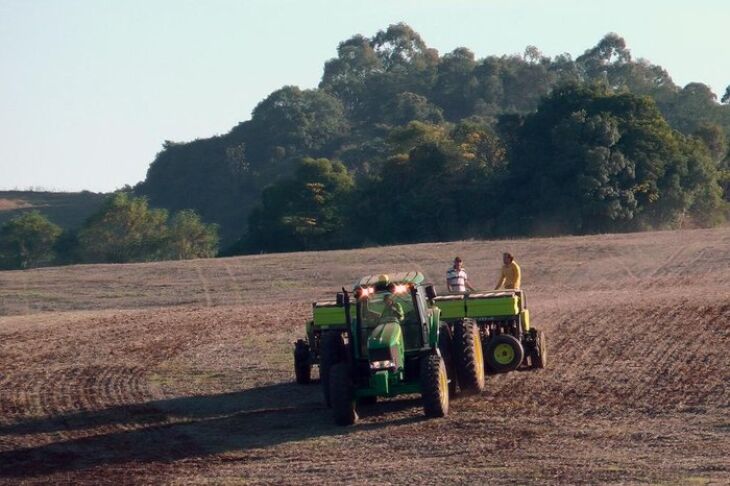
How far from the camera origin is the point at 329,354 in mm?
16156

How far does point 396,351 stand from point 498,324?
370 centimetres

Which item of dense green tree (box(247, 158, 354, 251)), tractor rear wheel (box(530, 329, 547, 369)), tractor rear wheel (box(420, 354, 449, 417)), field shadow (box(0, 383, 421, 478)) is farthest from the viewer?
dense green tree (box(247, 158, 354, 251))

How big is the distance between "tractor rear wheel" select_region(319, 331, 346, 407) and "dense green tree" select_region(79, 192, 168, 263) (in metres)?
42.6

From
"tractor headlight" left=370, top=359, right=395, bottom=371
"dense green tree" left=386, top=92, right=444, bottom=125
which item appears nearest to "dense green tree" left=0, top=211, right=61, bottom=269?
"dense green tree" left=386, top=92, right=444, bottom=125

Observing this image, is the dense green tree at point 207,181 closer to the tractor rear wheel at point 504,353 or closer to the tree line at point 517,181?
the tree line at point 517,181

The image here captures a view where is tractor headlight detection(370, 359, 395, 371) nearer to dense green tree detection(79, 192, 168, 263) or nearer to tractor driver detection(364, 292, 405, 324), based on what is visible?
tractor driver detection(364, 292, 405, 324)

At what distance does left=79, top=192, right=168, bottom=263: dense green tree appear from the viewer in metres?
58.3

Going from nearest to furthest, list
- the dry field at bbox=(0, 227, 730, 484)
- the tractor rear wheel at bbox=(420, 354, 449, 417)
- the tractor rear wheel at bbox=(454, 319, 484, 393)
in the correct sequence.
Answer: the dry field at bbox=(0, 227, 730, 484)
the tractor rear wheel at bbox=(420, 354, 449, 417)
the tractor rear wheel at bbox=(454, 319, 484, 393)

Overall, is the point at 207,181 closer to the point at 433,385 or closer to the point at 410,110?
the point at 410,110

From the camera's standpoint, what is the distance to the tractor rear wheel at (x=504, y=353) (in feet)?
59.5

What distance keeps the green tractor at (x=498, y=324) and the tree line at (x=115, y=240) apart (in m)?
41.1

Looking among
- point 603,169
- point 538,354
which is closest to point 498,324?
point 538,354

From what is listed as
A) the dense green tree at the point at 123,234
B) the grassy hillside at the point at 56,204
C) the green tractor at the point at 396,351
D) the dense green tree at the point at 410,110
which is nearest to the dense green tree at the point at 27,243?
the dense green tree at the point at 123,234

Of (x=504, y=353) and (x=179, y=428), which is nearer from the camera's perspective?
(x=179, y=428)
